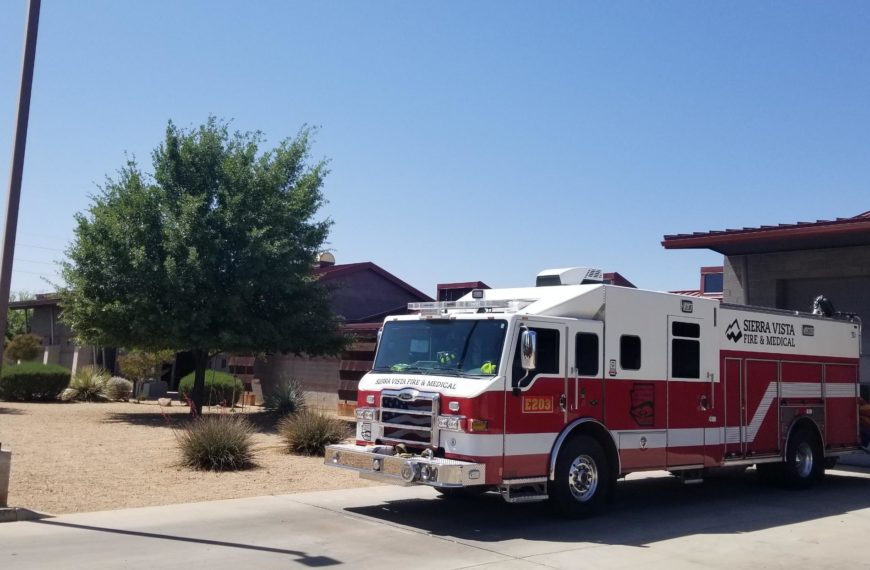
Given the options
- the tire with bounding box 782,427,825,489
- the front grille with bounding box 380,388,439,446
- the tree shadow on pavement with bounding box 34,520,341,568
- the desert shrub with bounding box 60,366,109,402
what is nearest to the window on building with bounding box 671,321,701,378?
the tire with bounding box 782,427,825,489

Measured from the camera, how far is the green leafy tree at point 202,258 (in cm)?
2142

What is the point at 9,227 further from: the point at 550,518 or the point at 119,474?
the point at 550,518

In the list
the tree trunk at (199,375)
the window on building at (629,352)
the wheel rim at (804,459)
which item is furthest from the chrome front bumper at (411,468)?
the tree trunk at (199,375)

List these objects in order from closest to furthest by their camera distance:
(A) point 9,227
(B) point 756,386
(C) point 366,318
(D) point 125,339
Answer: (A) point 9,227 → (B) point 756,386 → (D) point 125,339 → (C) point 366,318

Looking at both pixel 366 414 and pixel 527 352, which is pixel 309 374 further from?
pixel 527 352

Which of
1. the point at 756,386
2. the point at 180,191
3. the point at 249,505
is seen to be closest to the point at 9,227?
the point at 249,505

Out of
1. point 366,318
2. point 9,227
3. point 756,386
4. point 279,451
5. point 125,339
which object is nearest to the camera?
point 9,227

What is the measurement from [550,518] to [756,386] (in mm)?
4607

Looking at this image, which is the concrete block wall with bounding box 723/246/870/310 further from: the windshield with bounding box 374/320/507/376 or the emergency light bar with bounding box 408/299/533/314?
the windshield with bounding box 374/320/507/376

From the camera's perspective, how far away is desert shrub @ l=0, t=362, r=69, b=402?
27.3m

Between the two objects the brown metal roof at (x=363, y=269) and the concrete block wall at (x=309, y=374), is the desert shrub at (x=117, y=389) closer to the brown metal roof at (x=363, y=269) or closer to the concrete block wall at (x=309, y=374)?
the concrete block wall at (x=309, y=374)

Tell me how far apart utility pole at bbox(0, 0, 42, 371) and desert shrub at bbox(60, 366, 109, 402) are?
19482mm

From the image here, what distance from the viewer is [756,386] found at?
543 inches

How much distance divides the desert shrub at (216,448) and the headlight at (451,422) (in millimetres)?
5566
